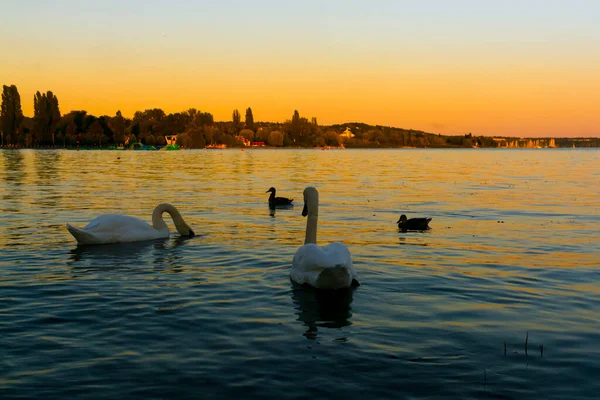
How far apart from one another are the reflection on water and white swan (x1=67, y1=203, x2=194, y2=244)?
7190mm

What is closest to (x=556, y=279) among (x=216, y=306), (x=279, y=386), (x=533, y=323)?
(x=533, y=323)

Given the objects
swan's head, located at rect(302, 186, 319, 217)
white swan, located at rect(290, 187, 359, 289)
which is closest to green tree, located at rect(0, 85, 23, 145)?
swan's head, located at rect(302, 186, 319, 217)

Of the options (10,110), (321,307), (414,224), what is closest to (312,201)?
(321,307)

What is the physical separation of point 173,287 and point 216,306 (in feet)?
6.25

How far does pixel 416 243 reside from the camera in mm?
18859

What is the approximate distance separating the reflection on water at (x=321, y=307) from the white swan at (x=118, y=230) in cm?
719

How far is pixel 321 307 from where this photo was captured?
11.3 m

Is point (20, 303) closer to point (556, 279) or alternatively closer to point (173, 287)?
point (173, 287)

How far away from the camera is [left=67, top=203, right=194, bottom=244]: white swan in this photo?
17500mm

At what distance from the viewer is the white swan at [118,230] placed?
689 inches

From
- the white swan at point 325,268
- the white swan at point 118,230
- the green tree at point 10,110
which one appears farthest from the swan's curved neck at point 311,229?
the green tree at point 10,110

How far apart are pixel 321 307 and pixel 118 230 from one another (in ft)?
28.9

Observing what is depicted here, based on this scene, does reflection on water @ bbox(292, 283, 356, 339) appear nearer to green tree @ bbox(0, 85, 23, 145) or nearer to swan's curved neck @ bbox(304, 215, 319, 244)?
swan's curved neck @ bbox(304, 215, 319, 244)

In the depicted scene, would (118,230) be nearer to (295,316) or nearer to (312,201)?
(312,201)
